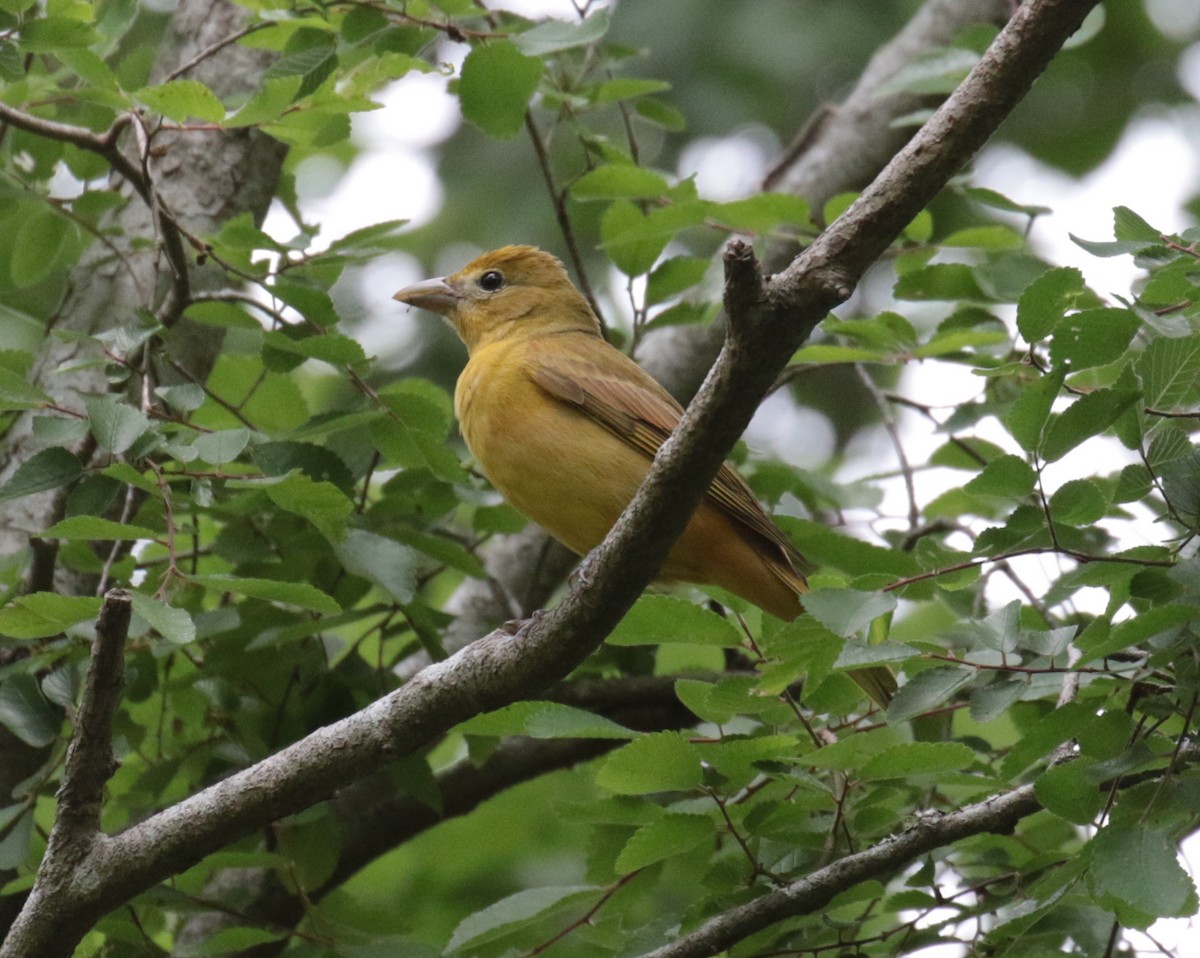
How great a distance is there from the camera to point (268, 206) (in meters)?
5.54

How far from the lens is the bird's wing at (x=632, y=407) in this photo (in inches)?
180

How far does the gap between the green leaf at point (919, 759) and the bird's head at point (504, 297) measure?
304cm

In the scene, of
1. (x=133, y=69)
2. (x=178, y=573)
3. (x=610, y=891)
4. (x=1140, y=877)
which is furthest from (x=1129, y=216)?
(x=133, y=69)

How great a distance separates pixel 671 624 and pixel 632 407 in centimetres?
159

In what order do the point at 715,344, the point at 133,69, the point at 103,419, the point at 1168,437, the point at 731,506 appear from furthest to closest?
the point at 715,344 → the point at 133,69 → the point at 731,506 → the point at 103,419 → the point at 1168,437

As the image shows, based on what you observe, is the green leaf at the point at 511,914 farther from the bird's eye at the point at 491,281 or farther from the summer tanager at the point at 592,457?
the bird's eye at the point at 491,281

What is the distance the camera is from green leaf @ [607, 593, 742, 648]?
11.2 feet

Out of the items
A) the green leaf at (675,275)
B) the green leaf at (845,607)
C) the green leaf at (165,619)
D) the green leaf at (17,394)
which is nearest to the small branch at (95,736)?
the green leaf at (165,619)

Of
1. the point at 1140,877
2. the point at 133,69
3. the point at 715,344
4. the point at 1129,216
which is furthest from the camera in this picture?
the point at 715,344

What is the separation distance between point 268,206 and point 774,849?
305cm

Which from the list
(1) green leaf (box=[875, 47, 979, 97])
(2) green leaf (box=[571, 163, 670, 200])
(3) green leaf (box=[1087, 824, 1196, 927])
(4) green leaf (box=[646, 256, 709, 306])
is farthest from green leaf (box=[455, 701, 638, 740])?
(1) green leaf (box=[875, 47, 979, 97])

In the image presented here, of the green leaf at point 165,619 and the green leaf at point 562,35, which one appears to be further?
Result: the green leaf at point 562,35

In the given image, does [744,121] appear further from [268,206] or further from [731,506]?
[731,506]

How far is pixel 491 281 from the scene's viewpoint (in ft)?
20.5
